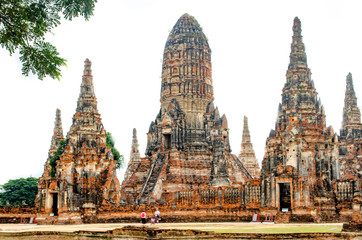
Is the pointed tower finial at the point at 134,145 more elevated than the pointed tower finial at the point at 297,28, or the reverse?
the pointed tower finial at the point at 297,28

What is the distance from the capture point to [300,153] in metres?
29.4

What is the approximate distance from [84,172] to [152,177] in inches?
291

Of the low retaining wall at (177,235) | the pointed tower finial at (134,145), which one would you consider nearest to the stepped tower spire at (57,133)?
the pointed tower finial at (134,145)

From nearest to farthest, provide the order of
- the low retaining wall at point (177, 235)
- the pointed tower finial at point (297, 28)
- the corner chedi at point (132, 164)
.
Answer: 1. the low retaining wall at point (177, 235)
2. the pointed tower finial at point (297, 28)
3. the corner chedi at point (132, 164)

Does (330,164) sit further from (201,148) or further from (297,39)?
(201,148)

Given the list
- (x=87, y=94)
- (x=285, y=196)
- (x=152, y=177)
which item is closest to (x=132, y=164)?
(x=152, y=177)

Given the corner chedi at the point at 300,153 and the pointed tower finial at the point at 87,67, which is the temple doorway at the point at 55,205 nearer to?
the pointed tower finial at the point at 87,67

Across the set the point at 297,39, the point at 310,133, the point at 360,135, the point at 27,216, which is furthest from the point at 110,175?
the point at 360,135

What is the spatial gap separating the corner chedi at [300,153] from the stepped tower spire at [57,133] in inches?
908

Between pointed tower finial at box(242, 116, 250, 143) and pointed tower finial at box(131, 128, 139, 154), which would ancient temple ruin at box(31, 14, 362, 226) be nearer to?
pointed tower finial at box(131, 128, 139, 154)

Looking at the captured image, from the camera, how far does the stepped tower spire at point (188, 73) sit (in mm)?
43688

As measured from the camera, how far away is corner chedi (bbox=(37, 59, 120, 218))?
3192cm

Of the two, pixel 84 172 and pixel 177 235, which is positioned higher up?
pixel 84 172

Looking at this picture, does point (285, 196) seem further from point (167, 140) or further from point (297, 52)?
point (167, 140)
